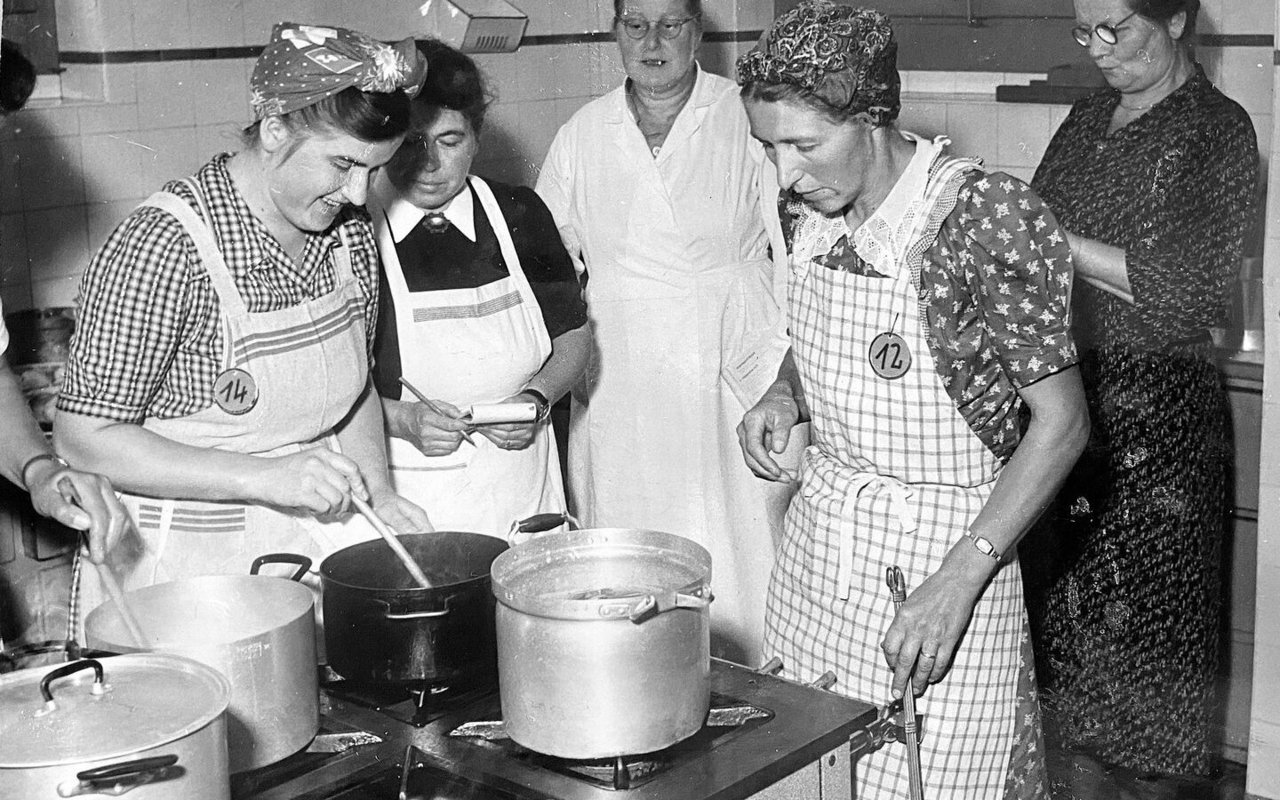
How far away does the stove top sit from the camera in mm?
1414

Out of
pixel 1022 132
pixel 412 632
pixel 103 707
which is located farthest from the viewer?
pixel 1022 132

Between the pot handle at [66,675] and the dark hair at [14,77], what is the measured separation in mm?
1860

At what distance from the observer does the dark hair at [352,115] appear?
1.82 metres

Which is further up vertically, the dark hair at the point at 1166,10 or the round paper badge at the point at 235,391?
the dark hair at the point at 1166,10

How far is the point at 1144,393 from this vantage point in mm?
2588

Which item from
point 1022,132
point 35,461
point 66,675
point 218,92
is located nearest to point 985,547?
point 66,675

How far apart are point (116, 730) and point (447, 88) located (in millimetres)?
1304

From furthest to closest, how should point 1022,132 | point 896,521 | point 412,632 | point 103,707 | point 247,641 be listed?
point 1022,132, point 896,521, point 412,632, point 247,641, point 103,707

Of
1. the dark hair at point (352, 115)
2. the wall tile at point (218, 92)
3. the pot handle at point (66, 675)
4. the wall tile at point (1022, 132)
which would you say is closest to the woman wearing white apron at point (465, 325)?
the dark hair at point (352, 115)

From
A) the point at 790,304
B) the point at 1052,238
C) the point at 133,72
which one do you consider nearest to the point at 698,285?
the point at 790,304

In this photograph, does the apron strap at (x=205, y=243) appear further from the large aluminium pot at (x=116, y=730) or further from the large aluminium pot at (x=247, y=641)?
the large aluminium pot at (x=116, y=730)

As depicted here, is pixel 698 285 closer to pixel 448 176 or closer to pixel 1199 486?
pixel 448 176

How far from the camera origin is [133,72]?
9.37ft

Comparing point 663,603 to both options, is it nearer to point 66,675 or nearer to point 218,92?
point 66,675
